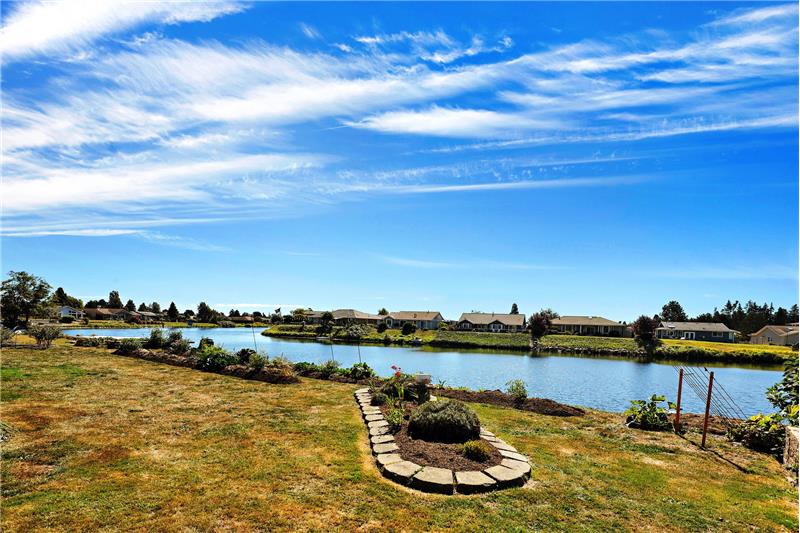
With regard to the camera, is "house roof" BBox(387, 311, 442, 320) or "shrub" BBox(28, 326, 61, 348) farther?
"house roof" BBox(387, 311, 442, 320)

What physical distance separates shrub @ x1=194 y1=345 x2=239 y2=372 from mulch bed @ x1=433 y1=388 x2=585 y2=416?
9.04m

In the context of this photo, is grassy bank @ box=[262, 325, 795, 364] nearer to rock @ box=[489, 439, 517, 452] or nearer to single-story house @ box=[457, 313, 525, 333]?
single-story house @ box=[457, 313, 525, 333]

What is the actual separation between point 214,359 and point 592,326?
7979 centimetres

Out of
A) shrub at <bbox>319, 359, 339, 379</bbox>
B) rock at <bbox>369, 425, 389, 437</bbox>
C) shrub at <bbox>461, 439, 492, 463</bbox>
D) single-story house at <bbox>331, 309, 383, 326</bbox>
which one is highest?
shrub at <bbox>461, 439, 492, 463</bbox>

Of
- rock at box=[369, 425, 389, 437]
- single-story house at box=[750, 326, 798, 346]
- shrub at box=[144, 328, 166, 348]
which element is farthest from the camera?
single-story house at box=[750, 326, 798, 346]

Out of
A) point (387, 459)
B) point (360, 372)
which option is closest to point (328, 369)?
point (360, 372)

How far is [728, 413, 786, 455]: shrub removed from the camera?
9328mm

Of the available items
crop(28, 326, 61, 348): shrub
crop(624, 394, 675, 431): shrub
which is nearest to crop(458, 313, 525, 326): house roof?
crop(28, 326, 61, 348): shrub

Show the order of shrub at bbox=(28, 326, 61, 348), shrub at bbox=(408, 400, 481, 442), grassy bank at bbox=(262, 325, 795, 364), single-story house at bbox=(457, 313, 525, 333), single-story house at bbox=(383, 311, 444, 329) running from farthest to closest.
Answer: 1. single-story house at bbox=(383, 311, 444, 329)
2. single-story house at bbox=(457, 313, 525, 333)
3. grassy bank at bbox=(262, 325, 795, 364)
4. shrub at bbox=(28, 326, 61, 348)
5. shrub at bbox=(408, 400, 481, 442)

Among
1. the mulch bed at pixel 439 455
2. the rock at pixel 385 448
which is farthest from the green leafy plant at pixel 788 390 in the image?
the rock at pixel 385 448

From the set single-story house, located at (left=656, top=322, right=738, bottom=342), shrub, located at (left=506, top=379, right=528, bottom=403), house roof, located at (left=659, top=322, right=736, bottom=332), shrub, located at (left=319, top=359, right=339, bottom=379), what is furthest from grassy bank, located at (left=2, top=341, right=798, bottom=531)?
A: house roof, located at (left=659, top=322, right=736, bottom=332)

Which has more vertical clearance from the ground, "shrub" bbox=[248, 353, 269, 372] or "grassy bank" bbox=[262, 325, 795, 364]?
"shrub" bbox=[248, 353, 269, 372]

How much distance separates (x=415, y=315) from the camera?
9775 centimetres

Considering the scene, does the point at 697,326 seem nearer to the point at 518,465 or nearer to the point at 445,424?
the point at 445,424
